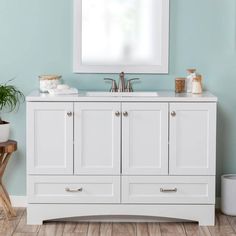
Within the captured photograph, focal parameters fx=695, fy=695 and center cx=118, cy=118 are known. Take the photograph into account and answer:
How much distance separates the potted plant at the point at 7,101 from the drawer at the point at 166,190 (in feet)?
3.02

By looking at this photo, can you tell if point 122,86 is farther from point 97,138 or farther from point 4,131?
point 4,131

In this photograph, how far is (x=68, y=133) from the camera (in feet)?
15.3

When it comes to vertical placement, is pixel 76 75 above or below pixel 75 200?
above

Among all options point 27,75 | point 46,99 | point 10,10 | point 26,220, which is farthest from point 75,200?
point 10,10

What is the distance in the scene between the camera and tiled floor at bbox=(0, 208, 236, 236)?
4559 millimetres

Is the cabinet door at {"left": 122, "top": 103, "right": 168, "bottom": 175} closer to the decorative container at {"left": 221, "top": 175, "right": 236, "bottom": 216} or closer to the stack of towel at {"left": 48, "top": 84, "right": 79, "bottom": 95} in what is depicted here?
the stack of towel at {"left": 48, "top": 84, "right": 79, "bottom": 95}

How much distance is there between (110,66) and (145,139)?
0.72m

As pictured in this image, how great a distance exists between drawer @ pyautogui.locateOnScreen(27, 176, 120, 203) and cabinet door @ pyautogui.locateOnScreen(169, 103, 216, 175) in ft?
1.42

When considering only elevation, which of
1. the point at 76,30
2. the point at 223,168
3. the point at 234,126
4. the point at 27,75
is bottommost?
the point at 223,168

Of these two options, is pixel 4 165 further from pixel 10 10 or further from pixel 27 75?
pixel 10 10

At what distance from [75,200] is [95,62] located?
1049 millimetres

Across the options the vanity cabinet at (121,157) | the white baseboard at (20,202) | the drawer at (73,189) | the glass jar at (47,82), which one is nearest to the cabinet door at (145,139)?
the vanity cabinet at (121,157)

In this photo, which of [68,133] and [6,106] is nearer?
[68,133]

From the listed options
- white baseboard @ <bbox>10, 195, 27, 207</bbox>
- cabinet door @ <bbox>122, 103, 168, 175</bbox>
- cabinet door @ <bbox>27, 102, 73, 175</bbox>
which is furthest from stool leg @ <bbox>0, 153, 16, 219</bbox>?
cabinet door @ <bbox>122, 103, 168, 175</bbox>
